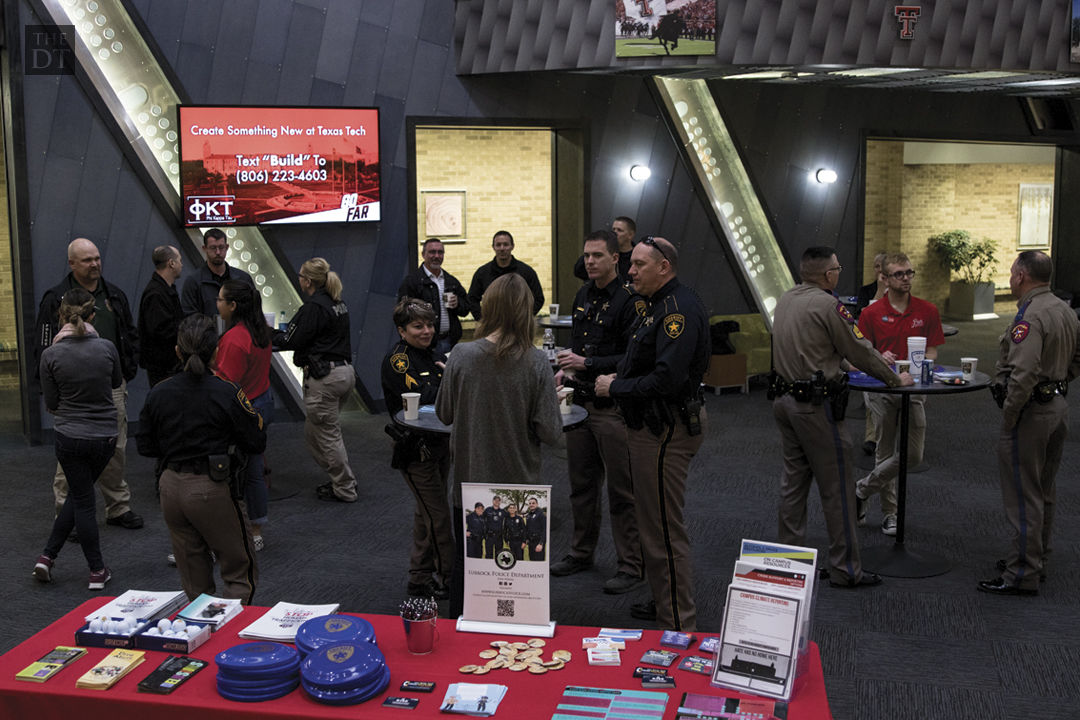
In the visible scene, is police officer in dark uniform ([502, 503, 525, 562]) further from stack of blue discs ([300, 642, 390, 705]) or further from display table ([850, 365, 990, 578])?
display table ([850, 365, 990, 578])

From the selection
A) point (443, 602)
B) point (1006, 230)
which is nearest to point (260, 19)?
point (443, 602)

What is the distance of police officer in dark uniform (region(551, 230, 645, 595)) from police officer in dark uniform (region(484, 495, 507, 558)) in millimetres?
1898

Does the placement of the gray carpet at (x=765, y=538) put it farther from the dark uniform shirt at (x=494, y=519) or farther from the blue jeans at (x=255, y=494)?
the dark uniform shirt at (x=494, y=519)

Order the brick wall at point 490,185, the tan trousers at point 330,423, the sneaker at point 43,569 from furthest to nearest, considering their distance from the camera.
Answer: the brick wall at point 490,185 → the tan trousers at point 330,423 → the sneaker at point 43,569

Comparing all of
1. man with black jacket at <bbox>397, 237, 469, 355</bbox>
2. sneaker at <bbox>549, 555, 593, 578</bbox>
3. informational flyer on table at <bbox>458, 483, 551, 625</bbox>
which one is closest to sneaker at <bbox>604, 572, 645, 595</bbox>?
sneaker at <bbox>549, 555, 593, 578</bbox>

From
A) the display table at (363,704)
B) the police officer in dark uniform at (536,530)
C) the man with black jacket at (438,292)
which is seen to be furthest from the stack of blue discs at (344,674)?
the man with black jacket at (438,292)

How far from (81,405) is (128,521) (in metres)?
1.28

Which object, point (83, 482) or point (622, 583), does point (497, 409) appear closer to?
point (622, 583)

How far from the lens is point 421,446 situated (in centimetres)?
464

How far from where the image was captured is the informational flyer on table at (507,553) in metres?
3.04

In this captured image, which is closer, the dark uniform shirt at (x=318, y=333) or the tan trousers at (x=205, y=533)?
the tan trousers at (x=205, y=533)

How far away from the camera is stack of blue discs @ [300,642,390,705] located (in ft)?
8.50

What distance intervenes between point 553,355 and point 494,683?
3.62 m

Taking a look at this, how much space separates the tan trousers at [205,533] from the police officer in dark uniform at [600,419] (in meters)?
1.61
